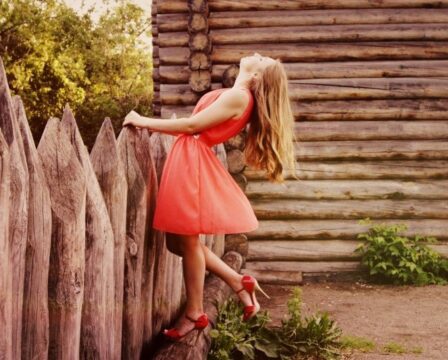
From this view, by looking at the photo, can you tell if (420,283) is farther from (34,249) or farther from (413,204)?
(34,249)

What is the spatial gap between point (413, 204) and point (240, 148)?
2160mm

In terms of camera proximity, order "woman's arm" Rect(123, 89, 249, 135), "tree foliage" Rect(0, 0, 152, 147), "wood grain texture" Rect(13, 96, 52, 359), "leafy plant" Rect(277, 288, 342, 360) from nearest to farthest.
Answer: "wood grain texture" Rect(13, 96, 52, 359) → "woman's arm" Rect(123, 89, 249, 135) → "leafy plant" Rect(277, 288, 342, 360) → "tree foliage" Rect(0, 0, 152, 147)

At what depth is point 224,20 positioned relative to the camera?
26.1ft

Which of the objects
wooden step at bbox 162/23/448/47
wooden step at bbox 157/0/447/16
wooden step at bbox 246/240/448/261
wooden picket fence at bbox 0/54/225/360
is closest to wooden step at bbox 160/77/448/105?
wooden step at bbox 162/23/448/47

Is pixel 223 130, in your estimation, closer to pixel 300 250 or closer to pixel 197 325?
pixel 197 325

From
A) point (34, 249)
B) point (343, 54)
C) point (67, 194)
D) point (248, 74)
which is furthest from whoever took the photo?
point (343, 54)

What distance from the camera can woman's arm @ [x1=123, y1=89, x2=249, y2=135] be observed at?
3.54 metres

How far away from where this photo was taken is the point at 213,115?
3.62m

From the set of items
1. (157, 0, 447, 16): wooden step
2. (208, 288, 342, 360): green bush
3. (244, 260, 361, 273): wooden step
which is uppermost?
(157, 0, 447, 16): wooden step

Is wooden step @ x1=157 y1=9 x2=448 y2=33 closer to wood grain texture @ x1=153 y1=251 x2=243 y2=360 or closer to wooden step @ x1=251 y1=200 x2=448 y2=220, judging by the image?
wooden step @ x1=251 y1=200 x2=448 y2=220

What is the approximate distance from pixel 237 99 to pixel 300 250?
14.9 ft

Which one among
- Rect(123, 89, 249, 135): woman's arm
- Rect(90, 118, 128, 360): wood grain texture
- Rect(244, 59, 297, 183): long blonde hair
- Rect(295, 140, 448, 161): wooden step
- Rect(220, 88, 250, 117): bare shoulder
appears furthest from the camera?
Rect(295, 140, 448, 161): wooden step

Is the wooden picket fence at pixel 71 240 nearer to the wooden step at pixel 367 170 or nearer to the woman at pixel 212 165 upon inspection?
the woman at pixel 212 165

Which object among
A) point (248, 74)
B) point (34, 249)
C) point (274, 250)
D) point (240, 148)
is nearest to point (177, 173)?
point (248, 74)
